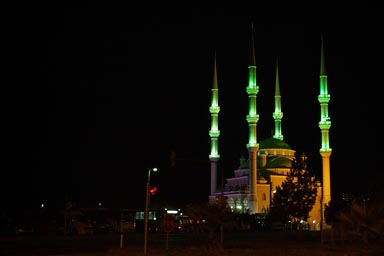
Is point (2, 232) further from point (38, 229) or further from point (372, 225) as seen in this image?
point (372, 225)

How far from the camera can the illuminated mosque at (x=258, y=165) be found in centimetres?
8000

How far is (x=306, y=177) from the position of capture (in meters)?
72.9

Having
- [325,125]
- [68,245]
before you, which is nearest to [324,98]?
[325,125]

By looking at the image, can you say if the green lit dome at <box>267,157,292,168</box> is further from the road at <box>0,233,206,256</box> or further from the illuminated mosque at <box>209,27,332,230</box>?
the road at <box>0,233,206,256</box>

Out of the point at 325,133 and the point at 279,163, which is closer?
the point at 325,133

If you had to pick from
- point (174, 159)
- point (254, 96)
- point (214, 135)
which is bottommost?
point (174, 159)

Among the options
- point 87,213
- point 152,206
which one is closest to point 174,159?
point 87,213

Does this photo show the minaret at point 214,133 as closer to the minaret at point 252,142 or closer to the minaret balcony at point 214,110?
the minaret balcony at point 214,110

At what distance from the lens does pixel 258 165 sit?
89.4 meters

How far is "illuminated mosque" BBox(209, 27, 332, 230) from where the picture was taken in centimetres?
8000

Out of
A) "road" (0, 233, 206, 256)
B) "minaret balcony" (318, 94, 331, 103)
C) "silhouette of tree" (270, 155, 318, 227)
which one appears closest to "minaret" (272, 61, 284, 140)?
"minaret balcony" (318, 94, 331, 103)

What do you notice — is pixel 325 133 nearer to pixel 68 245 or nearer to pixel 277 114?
pixel 277 114

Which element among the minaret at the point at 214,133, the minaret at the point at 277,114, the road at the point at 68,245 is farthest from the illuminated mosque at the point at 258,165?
the road at the point at 68,245

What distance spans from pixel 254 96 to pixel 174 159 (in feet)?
183
